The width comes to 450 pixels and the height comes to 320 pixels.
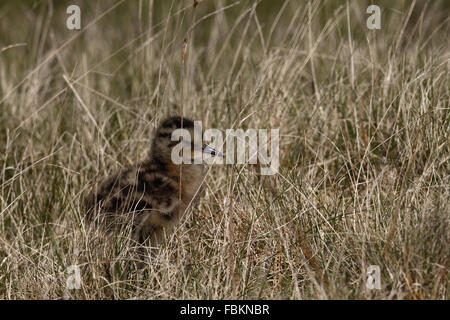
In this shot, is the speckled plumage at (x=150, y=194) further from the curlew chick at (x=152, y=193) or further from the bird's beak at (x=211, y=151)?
the bird's beak at (x=211, y=151)

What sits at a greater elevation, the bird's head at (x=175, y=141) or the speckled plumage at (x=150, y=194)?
the bird's head at (x=175, y=141)

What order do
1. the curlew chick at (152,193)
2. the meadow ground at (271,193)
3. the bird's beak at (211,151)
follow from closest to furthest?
the meadow ground at (271,193), the curlew chick at (152,193), the bird's beak at (211,151)

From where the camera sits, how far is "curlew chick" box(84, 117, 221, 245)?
12.8ft

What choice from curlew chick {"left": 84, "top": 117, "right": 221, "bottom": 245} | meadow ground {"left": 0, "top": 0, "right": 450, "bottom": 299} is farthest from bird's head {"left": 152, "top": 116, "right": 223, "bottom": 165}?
meadow ground {"left": 0, "top": 0, "right": 450, "bottom": 299}

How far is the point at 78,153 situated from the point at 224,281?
1.72 metres

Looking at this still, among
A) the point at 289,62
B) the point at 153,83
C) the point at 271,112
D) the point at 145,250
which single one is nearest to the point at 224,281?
the point at 145,250

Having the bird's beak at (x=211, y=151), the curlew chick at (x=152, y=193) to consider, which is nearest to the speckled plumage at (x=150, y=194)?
the curlew chick at (x=152, y=193)

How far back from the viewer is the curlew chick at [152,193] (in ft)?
12.8

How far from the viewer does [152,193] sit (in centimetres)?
405

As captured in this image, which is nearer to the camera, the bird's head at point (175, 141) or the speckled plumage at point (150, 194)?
the speckled plumage at point (150, 194)

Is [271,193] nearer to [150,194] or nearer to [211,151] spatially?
[211,151]

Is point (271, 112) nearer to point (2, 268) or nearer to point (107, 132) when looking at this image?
point (107, 132)

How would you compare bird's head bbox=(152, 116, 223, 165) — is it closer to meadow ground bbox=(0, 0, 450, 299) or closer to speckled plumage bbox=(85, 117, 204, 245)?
speckled plumage bbox=(85, 117, 204, 245)

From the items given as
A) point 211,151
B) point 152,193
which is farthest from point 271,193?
point 152,193
